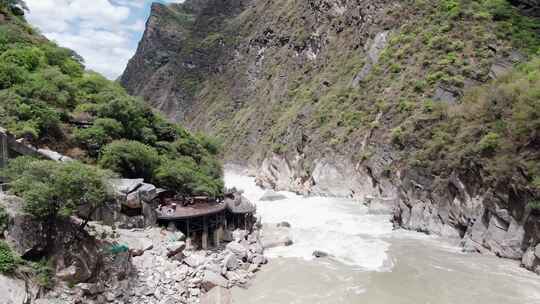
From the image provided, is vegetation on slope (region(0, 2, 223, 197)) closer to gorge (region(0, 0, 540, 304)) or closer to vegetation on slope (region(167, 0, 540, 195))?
gorge (region(0, 0, 540, 304))

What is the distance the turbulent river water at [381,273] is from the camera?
17891 mm

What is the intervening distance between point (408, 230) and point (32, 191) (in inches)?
890

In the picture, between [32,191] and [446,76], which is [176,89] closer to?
[446,76]

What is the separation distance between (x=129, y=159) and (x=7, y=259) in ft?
40.2

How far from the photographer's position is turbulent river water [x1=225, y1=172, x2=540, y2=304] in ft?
58.7

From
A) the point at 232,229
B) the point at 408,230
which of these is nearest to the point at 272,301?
the point at 232,229

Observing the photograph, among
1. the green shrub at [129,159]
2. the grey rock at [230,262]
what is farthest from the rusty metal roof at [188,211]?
the grey rock at [230,262]

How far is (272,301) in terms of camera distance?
17969 millimetres

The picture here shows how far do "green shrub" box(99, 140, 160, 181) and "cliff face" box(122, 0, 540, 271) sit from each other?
17657mm

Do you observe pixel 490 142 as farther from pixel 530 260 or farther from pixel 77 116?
pixel 77 116

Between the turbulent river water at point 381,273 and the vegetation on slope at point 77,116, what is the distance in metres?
9.06

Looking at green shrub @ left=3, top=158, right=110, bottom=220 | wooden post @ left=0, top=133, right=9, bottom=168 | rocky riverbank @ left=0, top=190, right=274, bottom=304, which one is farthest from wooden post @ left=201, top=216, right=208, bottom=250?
wooden post @ left=0, top=133, right=9, bottom=168

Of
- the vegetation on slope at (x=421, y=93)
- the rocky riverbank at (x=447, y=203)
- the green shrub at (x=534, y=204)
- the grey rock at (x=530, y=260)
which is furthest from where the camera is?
the vegetation on slope at (x=421, y=93)

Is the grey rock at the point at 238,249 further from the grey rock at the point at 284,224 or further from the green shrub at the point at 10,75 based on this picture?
the green shrub at the point at 10,75
